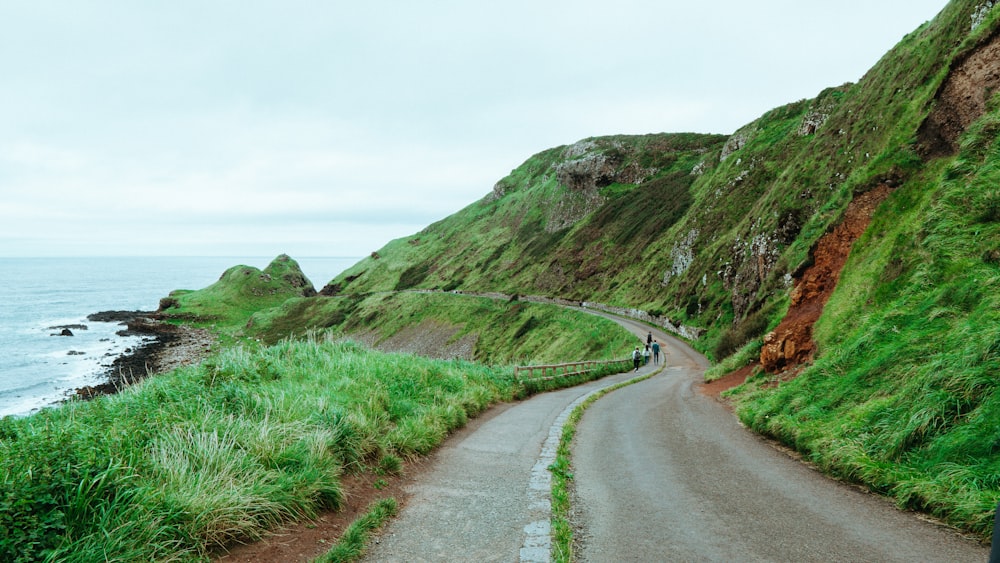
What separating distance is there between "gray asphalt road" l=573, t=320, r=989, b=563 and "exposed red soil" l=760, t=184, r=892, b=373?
17.2ft

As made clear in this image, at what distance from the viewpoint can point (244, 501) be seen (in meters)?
5.70

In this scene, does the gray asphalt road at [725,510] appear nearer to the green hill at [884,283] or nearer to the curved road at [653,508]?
the curved road at [653,508]

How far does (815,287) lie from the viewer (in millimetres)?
17797

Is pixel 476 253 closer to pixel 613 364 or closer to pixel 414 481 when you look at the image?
pixel 613 364

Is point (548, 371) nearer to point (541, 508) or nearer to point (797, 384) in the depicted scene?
point (797, 384)

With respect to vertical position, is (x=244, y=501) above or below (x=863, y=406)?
below

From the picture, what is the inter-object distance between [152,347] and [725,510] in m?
77.2

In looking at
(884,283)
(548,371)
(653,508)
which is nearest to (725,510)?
(653,508)

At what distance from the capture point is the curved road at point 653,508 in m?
5.77

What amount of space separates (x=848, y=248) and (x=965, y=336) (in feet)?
33.7

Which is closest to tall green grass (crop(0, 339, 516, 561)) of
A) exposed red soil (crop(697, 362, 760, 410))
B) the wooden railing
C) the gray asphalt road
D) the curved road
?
the curved road

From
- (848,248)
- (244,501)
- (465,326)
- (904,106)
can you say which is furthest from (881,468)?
(465,326)

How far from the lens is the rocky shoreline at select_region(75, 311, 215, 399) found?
49066mm

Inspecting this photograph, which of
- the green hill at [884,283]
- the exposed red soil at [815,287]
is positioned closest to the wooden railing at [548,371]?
the green hill at [884,283]
